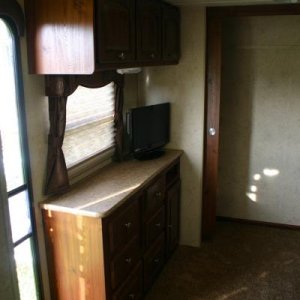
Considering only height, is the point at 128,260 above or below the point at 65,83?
below

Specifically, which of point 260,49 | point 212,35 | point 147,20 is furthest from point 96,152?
point 260,49

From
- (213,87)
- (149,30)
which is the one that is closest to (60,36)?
(149,30)

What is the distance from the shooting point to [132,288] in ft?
8.38

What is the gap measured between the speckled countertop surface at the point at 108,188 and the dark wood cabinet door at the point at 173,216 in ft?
0.97

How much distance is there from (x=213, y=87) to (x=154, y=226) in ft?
4.30

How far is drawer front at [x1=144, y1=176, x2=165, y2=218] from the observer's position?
2691 millimetres

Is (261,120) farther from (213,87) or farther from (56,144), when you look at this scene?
(56,144)

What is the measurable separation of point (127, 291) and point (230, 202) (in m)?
1.92

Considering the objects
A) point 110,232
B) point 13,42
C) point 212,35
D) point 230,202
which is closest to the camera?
point 13,42

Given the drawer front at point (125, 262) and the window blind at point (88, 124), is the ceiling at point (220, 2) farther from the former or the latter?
the drawer front at point (125, 262)

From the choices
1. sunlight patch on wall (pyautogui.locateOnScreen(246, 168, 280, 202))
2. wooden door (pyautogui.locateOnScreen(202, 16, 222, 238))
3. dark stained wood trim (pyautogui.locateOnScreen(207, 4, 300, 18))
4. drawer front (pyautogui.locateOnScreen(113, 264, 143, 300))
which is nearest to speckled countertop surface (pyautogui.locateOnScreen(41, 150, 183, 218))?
wooden door (pyautogui.locateOnScreen(202, 16, 222, 238))

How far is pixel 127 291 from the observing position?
8.09ft

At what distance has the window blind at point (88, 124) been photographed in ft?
8.25

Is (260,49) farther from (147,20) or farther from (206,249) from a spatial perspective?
(206,249)
